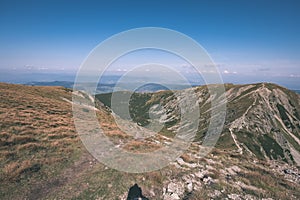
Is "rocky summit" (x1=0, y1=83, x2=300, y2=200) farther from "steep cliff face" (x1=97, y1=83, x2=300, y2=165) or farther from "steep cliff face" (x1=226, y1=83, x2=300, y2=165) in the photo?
"steep cliff face" (x1=226, y1=83, x2=300, y2=165)

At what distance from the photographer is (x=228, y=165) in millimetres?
22266

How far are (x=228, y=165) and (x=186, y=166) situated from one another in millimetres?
5973

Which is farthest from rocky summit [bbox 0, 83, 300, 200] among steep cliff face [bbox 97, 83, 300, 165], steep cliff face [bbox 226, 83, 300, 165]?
steep cliff face [bbox 226, 83, 300, 165]

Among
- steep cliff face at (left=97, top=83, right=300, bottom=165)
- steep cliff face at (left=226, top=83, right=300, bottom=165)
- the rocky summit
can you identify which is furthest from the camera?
steep cliff face at (left=226, top=83, right=300, bottom=165)

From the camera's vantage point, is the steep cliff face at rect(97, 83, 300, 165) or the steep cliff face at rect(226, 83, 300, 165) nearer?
the steep cliff face at rect(97, 83, 300, 165)

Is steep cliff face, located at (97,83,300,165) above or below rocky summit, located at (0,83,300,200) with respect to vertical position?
below

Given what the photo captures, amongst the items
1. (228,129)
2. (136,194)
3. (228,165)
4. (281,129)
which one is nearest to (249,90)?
(281,129)

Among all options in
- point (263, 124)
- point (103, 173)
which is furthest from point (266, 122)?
point (103, 173)

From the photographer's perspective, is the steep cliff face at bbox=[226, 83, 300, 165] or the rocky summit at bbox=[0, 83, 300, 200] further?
the steep cliff face at bbox=[226, 83, 300, 165]

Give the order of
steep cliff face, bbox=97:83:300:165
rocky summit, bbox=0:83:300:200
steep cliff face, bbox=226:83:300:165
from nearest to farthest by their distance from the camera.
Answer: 1. rocky summit, bbox=0:83:300:200
2. steep cliff face, bbox=97:83:300:165
3. steep cliff face, bbox=226:83:300:165

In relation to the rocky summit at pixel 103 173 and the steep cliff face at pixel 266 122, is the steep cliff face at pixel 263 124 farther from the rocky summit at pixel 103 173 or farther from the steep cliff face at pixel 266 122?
the rocky summit at pixel 103 173

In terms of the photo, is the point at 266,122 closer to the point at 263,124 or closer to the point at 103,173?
the point at 263,124

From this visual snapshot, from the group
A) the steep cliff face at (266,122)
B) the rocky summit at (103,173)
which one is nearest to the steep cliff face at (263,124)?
the steep cliff face at (266,122)

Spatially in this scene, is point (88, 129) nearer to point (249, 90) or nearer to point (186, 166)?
point (186, 166)
